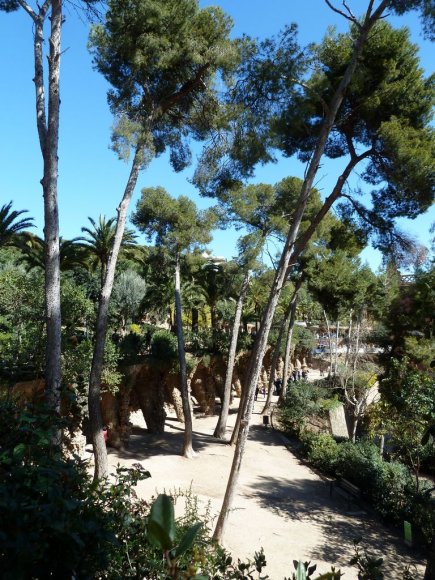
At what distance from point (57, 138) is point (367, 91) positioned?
6563 millimetres

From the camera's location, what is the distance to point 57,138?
702cm

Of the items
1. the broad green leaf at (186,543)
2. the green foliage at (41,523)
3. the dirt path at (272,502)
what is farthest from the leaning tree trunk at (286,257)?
the broad green leaf at (186,543)

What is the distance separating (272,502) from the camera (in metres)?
9.94

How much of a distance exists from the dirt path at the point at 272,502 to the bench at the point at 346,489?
234 mm

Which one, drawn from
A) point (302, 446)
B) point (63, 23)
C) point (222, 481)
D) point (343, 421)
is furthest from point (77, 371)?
point (343, 421)

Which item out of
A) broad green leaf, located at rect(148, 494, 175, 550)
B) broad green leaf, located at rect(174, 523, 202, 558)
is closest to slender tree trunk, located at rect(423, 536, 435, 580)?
broad green leaf, located at rect(174, 523, 202, 558)

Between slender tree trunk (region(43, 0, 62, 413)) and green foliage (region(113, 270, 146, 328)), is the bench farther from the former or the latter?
green foliage (region(113, 270, 146, 328))

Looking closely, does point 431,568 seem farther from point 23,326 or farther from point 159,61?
point 23,326

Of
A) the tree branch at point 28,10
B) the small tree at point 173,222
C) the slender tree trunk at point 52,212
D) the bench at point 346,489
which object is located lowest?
the bench at point 346,489

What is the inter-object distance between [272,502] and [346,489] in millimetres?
2284

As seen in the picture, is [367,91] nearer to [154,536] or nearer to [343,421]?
[154,536]

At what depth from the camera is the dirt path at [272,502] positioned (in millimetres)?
7402

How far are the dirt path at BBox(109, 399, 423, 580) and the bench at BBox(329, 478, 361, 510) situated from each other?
0.77 feet

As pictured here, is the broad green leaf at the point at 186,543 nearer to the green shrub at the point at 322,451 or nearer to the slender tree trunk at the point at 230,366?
the green shrub at the point at 322,451
